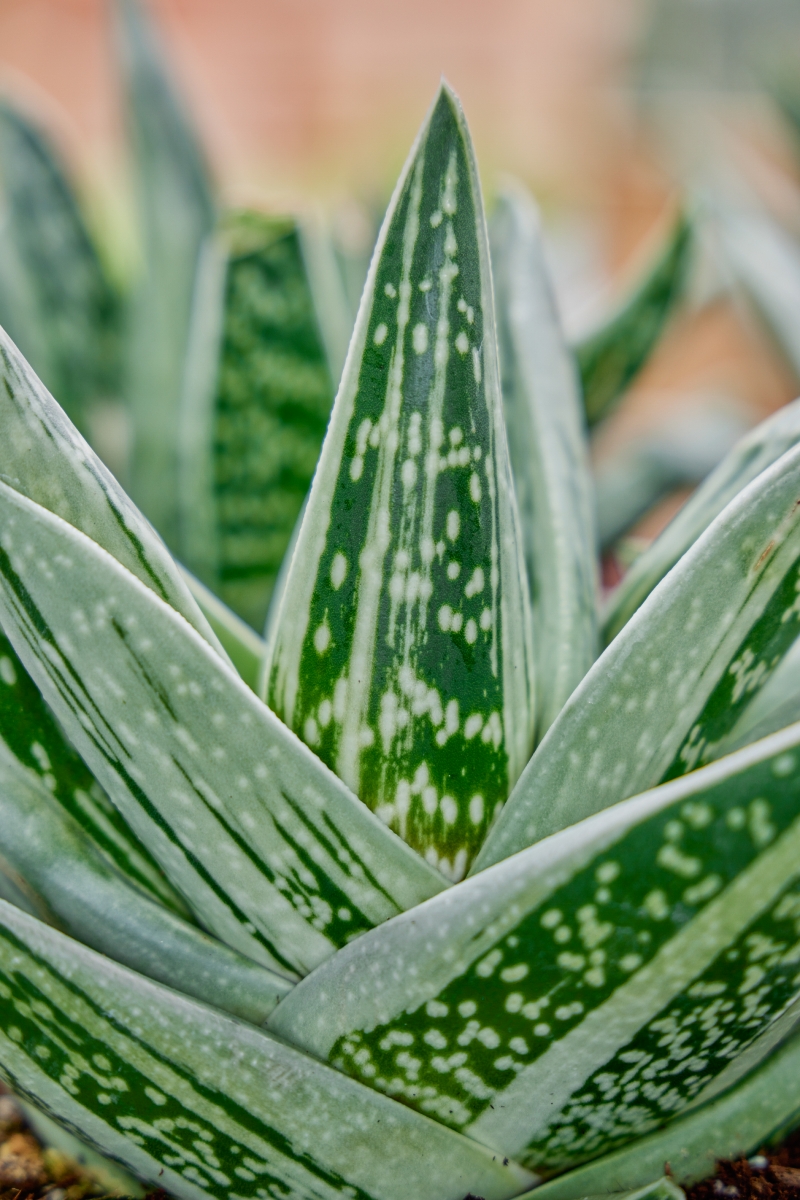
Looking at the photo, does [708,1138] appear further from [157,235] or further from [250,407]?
[157,235]

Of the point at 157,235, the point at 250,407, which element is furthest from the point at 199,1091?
the point at 157,235

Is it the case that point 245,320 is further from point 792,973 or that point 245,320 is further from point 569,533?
point 792,973

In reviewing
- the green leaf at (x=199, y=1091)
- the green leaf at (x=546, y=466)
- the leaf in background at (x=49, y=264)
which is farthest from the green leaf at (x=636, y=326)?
the green leaf at (x=199, y=1091)

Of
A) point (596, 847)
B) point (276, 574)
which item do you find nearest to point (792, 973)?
point (596, 847)

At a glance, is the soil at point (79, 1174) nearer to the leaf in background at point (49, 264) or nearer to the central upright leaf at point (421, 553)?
the central upright leaf at point (421, 553)

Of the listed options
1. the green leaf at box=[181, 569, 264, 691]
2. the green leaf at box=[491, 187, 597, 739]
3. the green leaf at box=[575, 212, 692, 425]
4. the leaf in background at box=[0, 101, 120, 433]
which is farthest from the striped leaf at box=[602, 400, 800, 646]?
the leaf in background at box=[0, 101, 120, 433]

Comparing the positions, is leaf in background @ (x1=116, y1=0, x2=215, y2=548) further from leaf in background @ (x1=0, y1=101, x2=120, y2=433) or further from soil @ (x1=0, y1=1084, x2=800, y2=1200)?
soil @ (x1=0, y1=1084, x2=800, y2=1200)
